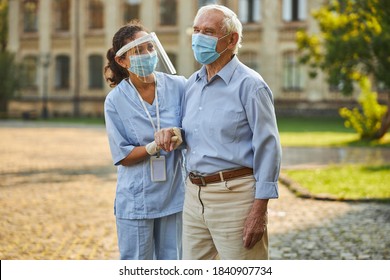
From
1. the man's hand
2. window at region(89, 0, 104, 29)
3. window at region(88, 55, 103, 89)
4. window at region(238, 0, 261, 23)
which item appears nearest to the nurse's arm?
the man's hand

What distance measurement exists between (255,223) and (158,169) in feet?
2.64

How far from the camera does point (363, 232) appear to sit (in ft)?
27.4

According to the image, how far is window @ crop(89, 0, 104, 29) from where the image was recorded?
48.4m

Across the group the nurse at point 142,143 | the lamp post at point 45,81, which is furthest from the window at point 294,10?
the nurse at point 142,143

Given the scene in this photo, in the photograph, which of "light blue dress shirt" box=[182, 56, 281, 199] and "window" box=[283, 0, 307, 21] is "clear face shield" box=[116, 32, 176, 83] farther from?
"window" box=[283, 0, 307, 21]

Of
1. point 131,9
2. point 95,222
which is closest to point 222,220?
point 95,222

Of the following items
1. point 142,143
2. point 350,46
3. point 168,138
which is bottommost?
point 350,46

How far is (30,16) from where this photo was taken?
5047 centimetres

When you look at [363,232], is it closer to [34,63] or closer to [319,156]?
[319,156]

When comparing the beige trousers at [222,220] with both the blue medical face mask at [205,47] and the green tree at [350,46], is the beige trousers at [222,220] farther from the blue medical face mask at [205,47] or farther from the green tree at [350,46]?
the green tree at [350,46]

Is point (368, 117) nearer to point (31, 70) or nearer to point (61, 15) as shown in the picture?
point (61, 15)

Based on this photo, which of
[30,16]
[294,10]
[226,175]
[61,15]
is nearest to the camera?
[226,175]

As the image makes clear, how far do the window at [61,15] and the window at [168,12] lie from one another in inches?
269
